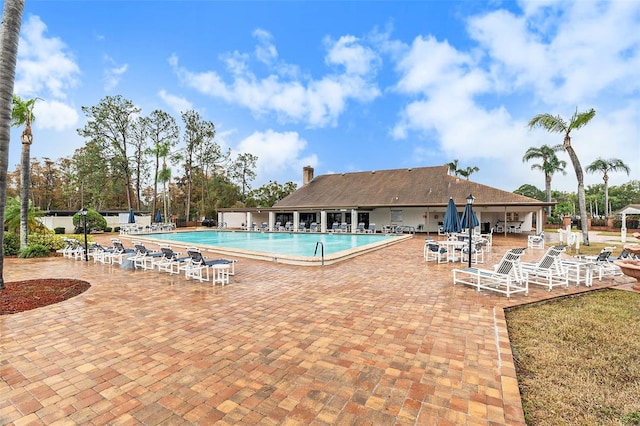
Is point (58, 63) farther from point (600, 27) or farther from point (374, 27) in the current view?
point (600, 27)

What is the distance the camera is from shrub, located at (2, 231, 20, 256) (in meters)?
12.4

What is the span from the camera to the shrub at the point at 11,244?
40.5ft

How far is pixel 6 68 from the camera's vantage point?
225 inches

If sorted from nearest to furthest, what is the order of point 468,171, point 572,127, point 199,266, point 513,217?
point 199,266
point 572,127
point 513,217
point 468,171

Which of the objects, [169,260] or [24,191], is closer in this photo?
[169,260]

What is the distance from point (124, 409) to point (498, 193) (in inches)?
993

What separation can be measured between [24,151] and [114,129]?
28.4 metres

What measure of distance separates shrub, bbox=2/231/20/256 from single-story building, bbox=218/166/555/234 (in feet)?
59.0

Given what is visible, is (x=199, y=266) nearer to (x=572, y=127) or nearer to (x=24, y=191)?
(x=24, y=191)

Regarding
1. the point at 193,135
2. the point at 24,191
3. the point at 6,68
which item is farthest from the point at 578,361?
the point at 193,135

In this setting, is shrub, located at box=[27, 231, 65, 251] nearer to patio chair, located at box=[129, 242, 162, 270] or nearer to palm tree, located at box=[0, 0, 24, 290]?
patio chair, located at box=[129, 242, 162, 270]

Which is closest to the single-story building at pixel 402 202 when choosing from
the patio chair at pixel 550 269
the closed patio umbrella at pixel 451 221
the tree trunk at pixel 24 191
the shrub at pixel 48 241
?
the closed patio umbrella at pixel 451 221

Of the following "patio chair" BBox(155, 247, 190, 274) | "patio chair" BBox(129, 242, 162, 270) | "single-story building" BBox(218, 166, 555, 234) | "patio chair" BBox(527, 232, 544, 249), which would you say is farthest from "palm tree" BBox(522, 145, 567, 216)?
"patio chair" BBox(129, 242, 162, 270)

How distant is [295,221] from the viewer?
28328 millimetres
